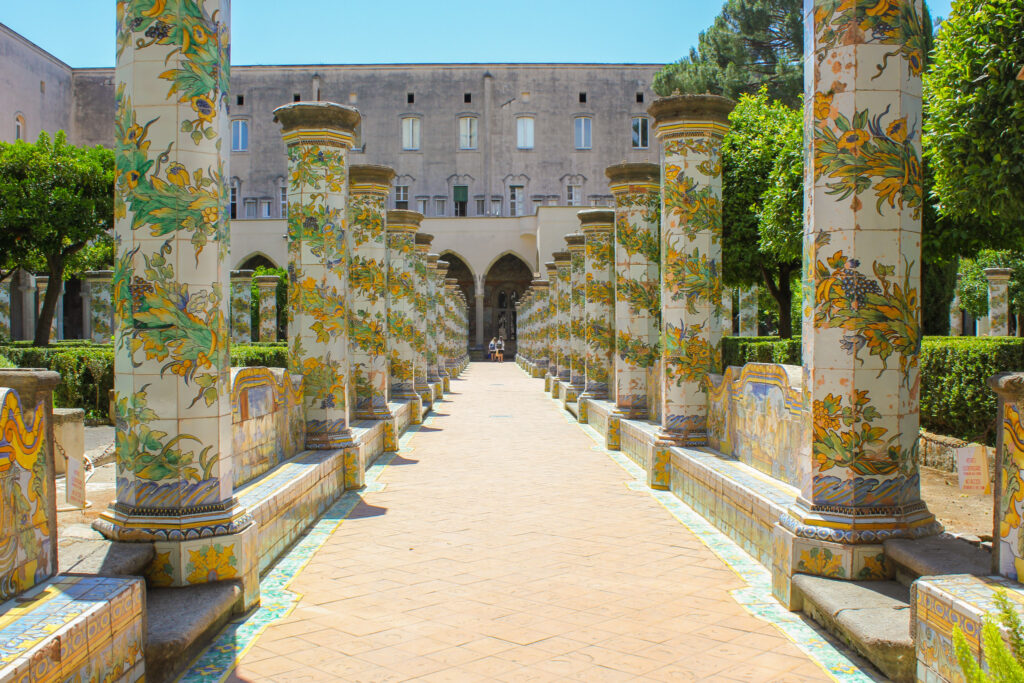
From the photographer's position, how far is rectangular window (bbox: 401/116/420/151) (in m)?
45.0

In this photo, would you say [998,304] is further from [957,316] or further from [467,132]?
[467,132]

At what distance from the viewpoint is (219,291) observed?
16.3 ft

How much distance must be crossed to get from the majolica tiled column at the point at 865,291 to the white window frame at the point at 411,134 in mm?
41670

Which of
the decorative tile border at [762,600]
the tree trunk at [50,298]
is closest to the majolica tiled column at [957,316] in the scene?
the decorative tile border at [762,600]

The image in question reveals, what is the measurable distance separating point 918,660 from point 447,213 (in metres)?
42.9

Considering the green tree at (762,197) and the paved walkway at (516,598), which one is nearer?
the paved walkway at (516,598)

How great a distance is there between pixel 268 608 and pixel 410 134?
1661 inches

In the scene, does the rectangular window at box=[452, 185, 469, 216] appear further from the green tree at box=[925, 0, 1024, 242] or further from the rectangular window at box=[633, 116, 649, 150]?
the green tree at box=[925, 0, 1024, 242]

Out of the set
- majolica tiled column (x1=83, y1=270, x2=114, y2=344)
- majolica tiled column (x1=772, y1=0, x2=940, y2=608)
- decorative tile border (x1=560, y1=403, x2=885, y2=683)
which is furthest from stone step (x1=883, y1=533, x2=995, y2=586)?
majolica tiled column (x1=83, y1=270, x2=114, y2=344)

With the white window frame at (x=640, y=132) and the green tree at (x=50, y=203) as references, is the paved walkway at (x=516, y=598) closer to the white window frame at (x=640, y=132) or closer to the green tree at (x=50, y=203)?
the green tree at (x=50, y=203)

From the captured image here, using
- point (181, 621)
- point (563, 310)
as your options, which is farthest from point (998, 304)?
point (181, 621)

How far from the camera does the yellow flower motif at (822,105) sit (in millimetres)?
4805

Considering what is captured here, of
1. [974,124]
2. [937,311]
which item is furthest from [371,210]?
[937,311]

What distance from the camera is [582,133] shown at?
45.5 m
